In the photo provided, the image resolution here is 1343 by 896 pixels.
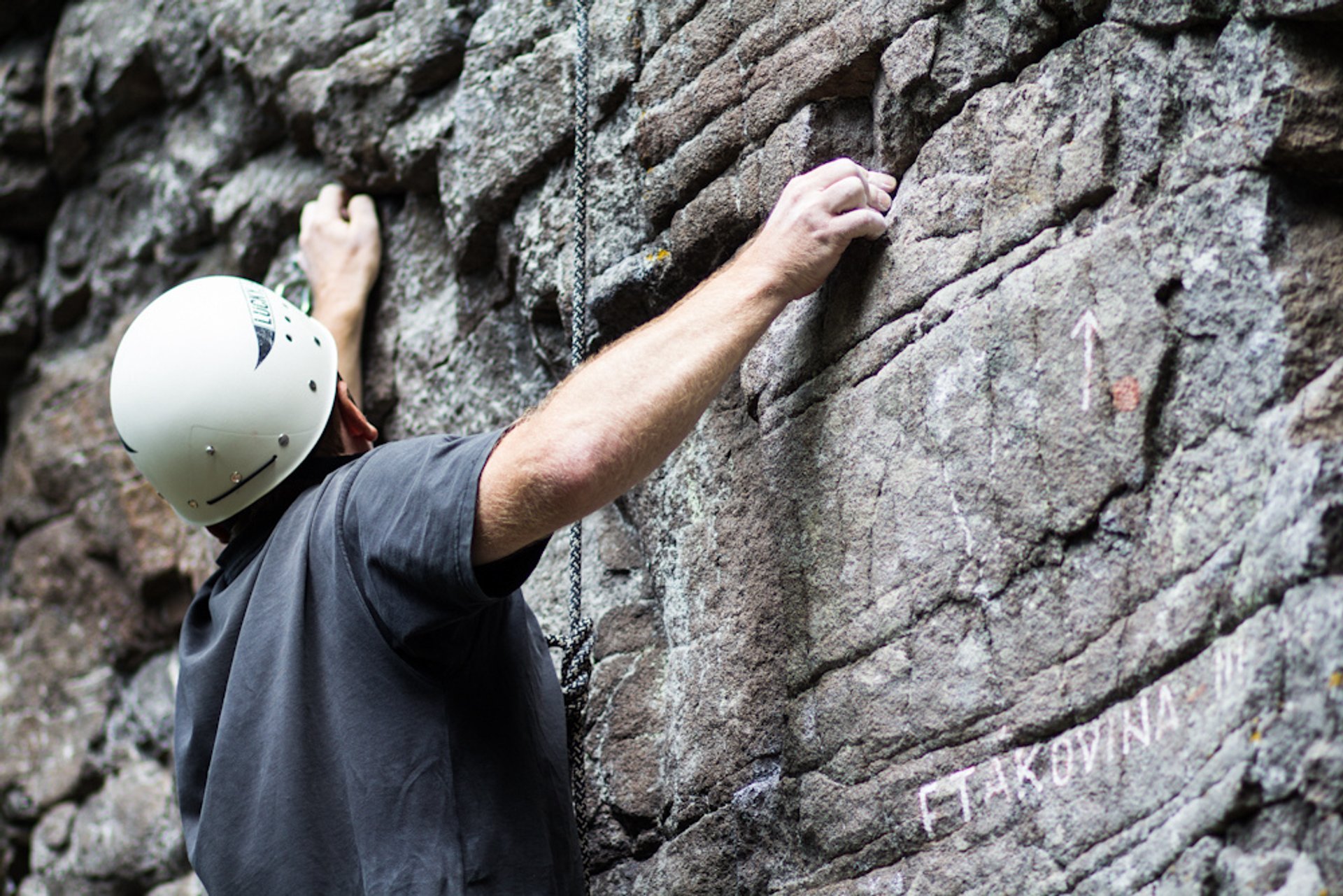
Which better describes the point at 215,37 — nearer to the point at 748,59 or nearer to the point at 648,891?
the point at 748,59

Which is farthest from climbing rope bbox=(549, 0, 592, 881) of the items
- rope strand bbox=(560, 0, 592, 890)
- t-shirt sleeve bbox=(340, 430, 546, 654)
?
t-shirt sleeve bbox=(340, 430, 546, 654)

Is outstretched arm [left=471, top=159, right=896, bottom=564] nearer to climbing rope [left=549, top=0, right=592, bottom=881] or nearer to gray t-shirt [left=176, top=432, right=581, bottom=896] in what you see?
gray t-shirt [left=176, top=432, right=581, bottom=896]

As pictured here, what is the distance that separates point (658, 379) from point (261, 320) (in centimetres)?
99

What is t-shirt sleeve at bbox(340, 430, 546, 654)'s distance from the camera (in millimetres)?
2037

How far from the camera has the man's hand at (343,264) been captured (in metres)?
3.73

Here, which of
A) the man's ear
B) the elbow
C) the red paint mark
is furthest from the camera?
the man's ear

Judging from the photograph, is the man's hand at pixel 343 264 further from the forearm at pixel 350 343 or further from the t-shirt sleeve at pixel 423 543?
the t-shirt sleeve at pixel 423 543

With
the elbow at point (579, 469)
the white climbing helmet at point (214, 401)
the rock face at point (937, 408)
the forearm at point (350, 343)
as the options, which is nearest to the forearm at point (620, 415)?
the elbow at point (579, 469)

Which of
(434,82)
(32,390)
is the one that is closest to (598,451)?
(434,82)

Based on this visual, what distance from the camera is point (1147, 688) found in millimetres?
1810

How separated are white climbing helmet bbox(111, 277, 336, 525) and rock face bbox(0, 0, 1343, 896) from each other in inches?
26.8

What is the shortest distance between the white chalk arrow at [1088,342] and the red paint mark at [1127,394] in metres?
0.04

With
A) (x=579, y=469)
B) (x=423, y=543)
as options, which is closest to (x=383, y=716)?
(x=423, y=543)

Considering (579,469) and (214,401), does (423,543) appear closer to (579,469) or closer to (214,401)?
(579,469)
